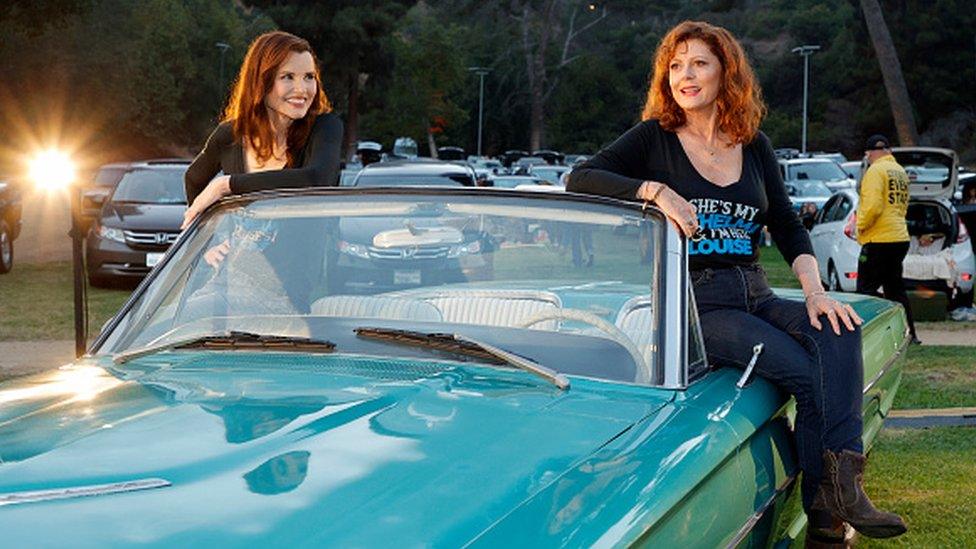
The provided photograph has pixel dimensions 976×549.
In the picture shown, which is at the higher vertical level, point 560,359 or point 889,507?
point 560,359

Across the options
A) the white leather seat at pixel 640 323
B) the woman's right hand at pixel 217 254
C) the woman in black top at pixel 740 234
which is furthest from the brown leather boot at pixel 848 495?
the woman's right hand at pixel 217 254

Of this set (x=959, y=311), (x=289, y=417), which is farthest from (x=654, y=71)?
(x=959, y=311)

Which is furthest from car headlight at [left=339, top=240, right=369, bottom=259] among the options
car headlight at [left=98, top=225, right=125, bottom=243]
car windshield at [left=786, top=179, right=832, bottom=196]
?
car windshield at [left=786, top=179, right=832, bottom=196]

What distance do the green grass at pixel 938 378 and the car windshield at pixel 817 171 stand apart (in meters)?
21.6

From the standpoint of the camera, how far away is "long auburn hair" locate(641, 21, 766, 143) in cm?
467

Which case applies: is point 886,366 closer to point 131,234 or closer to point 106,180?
point 131,234

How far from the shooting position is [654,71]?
493cm

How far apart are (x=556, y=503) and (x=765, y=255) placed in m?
24.7

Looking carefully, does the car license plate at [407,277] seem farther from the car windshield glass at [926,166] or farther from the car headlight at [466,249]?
the car windshield glass at [926,166]

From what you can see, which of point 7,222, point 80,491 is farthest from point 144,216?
point 80,491

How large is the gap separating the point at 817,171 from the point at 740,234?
3140 cm

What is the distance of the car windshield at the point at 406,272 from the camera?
3.89 meters

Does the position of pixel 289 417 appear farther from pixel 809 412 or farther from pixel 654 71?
pixel 654 71

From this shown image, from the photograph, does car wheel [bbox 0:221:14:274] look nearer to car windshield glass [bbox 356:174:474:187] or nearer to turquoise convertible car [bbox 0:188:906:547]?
car windshield glass [bbox 356:174:474:187]
